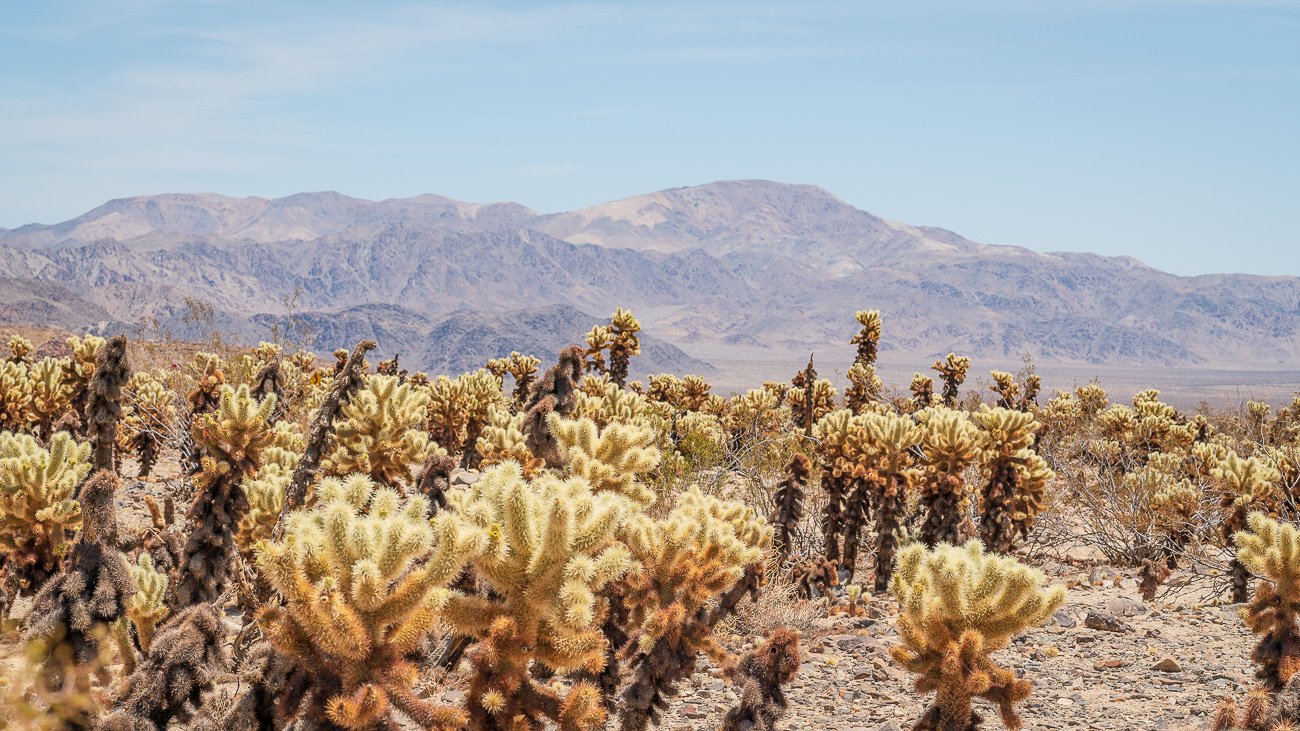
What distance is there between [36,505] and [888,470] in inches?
323

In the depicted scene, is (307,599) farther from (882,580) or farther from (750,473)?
(750,473)

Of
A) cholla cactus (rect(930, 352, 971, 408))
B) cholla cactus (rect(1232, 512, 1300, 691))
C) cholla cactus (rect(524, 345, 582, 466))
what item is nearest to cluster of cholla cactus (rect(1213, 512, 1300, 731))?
cholla cactus (rect(1232, 512, 1300, 691))

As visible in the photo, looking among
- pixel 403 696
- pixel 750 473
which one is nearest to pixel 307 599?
pixel 403 696

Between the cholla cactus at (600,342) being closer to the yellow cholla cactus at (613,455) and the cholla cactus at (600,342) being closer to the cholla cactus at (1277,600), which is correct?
the yellow cholla cactus at (613,455)

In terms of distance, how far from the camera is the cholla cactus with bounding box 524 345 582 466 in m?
7.89

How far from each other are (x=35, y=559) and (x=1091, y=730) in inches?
300

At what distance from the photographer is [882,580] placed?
1150 cm

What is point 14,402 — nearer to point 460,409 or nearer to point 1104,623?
point 460,409

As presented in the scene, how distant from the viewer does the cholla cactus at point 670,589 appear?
512cm

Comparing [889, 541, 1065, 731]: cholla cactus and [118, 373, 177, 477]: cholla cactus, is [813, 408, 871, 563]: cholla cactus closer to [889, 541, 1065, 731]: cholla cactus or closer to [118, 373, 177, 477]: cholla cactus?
[889, 541, 1065, 731]: cholla cactus

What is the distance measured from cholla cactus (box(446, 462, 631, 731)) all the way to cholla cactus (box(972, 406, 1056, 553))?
8116mm

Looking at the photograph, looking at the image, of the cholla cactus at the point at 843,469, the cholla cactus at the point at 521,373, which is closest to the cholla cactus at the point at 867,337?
the cholla cactus at the point at 521,373

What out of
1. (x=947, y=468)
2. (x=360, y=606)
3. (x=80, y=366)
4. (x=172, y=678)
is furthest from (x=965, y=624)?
(x=80, y=366)

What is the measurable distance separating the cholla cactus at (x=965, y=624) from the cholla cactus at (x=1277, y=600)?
219 centimetres
